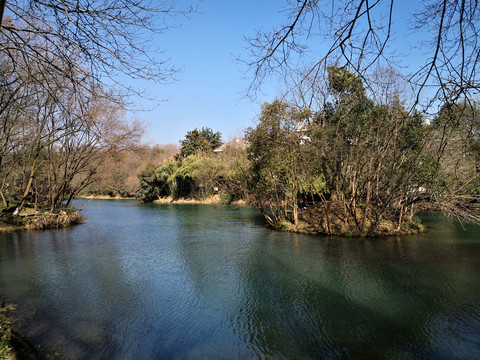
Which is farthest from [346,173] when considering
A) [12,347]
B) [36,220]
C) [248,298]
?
[36,220]

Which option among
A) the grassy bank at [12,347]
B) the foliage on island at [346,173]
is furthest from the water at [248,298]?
the foliage on island at [346,173]

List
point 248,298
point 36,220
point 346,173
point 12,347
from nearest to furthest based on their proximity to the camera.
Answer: point 12,347, point 248,298, point 346,173, point 36,220

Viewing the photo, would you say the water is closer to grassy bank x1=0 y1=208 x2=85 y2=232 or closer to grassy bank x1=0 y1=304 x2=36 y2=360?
grassy bank x1=0 y1=304 x2=36 y2=360

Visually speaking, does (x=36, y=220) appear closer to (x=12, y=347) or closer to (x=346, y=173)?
(x=12, y=347)

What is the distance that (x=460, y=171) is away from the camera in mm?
11914

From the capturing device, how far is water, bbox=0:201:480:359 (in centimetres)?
405

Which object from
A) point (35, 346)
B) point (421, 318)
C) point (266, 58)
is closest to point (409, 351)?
point (421, 318)

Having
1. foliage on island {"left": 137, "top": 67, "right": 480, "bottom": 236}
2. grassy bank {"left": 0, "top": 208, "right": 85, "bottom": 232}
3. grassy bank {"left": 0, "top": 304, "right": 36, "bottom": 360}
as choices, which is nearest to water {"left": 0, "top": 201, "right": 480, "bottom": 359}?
grassy bank {"left": 0, "top": 304, "right": 36, "bottom": 360}

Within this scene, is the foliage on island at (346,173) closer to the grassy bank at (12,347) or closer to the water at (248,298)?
the water at (248,298)

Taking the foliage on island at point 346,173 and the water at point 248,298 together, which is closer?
A: the water at point 248,298

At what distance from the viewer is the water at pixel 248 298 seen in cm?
405

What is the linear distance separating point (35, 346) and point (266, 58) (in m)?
4.40

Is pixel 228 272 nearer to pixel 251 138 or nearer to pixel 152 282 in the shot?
pixel 152 282

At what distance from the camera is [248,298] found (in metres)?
5.73
